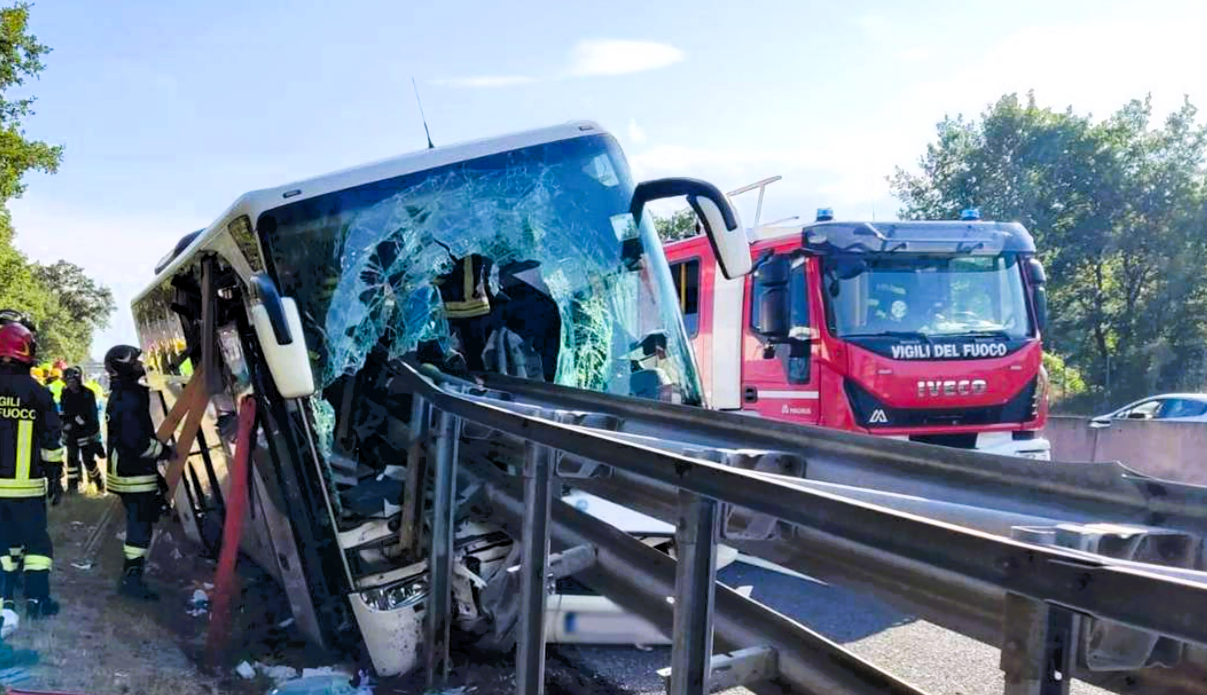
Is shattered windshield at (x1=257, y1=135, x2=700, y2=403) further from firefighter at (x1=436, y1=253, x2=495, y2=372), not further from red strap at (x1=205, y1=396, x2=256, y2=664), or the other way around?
red strap at (x1=205, y1=396, x2=256, y2=664)

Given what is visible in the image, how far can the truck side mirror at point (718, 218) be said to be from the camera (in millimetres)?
4742

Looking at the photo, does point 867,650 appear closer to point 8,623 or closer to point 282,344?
point 282,344

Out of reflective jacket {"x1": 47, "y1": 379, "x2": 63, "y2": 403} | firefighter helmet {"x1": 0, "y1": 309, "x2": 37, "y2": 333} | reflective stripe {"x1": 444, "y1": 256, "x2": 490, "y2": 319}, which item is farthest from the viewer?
reflective jacket {"x1": 47, "y1": 379, "x2": 63, "y2": 403}

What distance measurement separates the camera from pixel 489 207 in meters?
4.75

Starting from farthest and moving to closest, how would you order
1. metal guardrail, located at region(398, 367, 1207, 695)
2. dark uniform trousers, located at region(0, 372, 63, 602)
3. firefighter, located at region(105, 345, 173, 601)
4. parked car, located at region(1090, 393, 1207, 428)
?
parked car, located at region(1090, 393, 1207, 428) < firefighter, located at region(105, 345, 173, 601) < dark uniform trousers, located at region(0, 372, 63, 602) < metal guardrail, located at region(398, 367, 1207, 695)

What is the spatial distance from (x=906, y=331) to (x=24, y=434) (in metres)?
5.97

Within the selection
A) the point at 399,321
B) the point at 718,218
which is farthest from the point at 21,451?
the point at 718,218

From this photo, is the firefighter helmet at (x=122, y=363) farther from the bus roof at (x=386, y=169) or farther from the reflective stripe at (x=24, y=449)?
the bus roof at (x=386, y=169)

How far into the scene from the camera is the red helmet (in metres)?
5.51

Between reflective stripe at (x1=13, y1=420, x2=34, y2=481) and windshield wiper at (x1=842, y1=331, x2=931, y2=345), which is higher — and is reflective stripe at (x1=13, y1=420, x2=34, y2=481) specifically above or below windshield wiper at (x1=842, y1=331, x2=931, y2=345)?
below

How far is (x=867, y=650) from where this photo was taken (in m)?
4.88

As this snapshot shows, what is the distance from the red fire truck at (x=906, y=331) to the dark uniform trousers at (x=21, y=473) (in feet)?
16.4

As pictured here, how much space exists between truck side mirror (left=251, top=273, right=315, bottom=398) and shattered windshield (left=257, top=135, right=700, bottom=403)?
0.42m

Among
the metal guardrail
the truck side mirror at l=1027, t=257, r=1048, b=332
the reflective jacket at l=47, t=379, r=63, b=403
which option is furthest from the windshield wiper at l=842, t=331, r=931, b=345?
the reflective jacket at l=47, t=379, r=63, b=403
